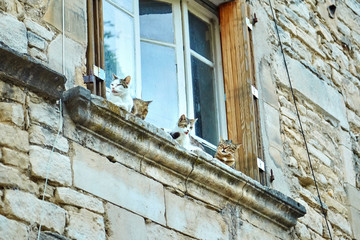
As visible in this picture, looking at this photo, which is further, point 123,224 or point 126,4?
point 126,4

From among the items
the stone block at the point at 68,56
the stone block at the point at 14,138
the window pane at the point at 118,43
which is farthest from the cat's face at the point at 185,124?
the stone block at the point at 14,138

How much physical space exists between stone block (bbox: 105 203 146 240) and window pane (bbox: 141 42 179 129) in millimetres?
1230

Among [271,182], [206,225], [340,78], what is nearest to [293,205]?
[271,182]

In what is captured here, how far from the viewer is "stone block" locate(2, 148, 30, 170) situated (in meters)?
4.95

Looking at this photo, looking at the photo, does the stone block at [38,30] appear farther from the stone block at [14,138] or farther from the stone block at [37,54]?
the stone block at [14,138]

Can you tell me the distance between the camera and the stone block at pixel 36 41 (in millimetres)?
5438

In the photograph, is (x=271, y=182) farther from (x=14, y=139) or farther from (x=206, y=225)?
(x=14, y=139)

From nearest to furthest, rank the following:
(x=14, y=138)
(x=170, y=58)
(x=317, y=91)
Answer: (x=14, y=138)
(x=170, y=58)
(x=317, y=91)

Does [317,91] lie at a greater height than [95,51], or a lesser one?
greater

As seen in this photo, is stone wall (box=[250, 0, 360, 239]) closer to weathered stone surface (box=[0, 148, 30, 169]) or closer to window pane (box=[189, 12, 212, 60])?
window pane (box=[189, 12, 212, 60])

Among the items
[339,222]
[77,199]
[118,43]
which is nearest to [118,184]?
[77,199]

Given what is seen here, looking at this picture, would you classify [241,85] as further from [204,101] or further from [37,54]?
[37,54]

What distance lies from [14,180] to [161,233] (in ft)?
3.59

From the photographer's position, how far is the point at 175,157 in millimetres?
5902
